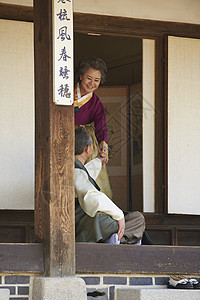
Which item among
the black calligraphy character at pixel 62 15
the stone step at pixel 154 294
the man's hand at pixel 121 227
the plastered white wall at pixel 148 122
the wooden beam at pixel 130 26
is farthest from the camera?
the plastered white wall at pixel 148 122

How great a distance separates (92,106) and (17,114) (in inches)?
31.1

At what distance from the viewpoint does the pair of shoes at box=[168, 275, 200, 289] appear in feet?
17.1

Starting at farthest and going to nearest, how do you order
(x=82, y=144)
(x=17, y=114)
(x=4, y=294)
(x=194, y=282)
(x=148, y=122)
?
(x=148, y=122), (x=17, y=114), (x=82, y=144), (x=194, y=282), (x=4, y=294)

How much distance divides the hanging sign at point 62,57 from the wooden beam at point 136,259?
111cm

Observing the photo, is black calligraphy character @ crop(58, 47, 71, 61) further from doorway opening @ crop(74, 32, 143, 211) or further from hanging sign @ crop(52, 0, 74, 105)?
doorway opening @ crop(74, 32, 143, 211)

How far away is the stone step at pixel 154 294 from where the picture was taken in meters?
5.14

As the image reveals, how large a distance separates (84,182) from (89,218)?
287 millimetres

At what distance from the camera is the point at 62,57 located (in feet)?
16.4

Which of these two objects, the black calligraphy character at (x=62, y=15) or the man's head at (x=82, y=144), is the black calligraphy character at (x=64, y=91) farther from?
the man's head at (x=82, y=144)

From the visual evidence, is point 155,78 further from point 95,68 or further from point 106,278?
point 106,278

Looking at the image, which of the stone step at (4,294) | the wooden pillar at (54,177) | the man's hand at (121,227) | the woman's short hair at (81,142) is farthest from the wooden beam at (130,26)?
the stone step at (4,294)

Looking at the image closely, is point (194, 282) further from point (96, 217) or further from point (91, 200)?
point (91, 200)

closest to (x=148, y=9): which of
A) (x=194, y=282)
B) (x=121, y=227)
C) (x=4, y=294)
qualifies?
(x=121, y=227)

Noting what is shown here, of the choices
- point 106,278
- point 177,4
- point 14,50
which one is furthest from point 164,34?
point 106,278
